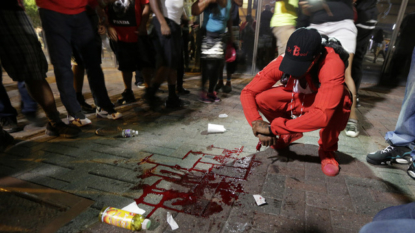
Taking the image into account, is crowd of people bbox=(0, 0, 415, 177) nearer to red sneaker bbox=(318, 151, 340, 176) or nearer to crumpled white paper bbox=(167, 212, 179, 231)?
red sneaker bbox=(318, 151, 340, 176)

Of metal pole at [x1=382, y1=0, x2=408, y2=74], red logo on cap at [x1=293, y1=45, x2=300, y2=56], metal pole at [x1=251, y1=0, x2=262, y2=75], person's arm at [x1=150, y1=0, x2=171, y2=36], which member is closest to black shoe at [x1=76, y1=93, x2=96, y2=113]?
person's arm at [x1=150, y1=0, x2=171, y2=36]

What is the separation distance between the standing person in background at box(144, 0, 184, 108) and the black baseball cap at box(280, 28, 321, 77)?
7.19ft

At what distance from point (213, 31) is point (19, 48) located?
8.59 feet

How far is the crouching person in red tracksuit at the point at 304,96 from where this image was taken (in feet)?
5.36

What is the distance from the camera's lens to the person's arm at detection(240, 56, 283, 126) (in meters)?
1.98

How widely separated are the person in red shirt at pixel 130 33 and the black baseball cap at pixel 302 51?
100 inches

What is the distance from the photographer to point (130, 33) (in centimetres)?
350

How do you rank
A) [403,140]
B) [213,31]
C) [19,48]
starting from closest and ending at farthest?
[403,140]
[19,48]
[213,31]

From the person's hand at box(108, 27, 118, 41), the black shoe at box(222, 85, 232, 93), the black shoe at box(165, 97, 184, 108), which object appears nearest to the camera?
the person's hand at box(108, 27, 118, 41)

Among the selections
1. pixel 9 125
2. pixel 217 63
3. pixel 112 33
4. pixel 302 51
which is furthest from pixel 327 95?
pixel 9 125

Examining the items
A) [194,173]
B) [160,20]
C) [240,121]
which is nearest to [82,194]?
[194,173]

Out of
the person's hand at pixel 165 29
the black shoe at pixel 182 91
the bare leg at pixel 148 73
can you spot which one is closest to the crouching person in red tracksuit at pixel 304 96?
the person's hand at pixel 165 29

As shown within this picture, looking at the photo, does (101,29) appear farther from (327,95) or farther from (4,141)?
(327,95)

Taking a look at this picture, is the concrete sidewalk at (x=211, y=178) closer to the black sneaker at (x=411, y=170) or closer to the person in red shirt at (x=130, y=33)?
the black sneaker at (x=411, y=170)
